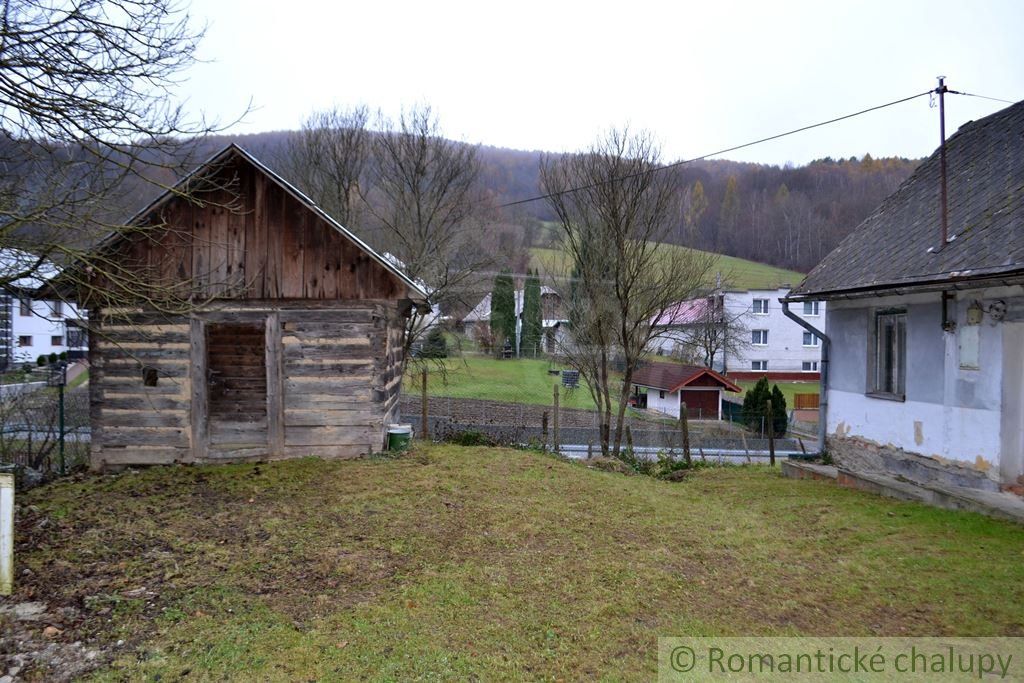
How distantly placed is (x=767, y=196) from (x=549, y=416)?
115ft

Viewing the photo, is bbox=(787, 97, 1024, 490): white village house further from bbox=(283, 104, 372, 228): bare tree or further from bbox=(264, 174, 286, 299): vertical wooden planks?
bbox=(283, 104, 372, 228): bare tree

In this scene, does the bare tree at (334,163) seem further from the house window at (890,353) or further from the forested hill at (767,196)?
the house window at (890,353)

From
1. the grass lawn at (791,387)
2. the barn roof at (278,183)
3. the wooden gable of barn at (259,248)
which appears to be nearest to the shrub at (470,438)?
the barn roof at (278,183)

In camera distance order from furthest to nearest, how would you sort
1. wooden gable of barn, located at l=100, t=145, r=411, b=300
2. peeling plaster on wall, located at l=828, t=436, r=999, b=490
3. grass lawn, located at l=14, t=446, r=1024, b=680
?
wooden gable of barn, located at l=100, t=145, r=411, b=300 → peeling plaster on wall, located at l=828, t=436, r=999, b=490 → grass lawn, located at l=14, t=446, r=1024, b=680

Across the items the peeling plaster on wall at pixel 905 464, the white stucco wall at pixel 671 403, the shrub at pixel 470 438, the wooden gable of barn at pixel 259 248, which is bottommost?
the white stucco wall at pixel 671 403

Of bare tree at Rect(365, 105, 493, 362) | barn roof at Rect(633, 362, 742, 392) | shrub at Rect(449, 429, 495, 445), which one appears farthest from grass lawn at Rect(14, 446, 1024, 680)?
barn roof at Rect(633, 362, 742, 392)

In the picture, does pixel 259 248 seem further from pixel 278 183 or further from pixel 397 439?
pixel 397 439

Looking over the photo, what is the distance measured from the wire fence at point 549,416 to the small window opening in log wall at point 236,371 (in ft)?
17.2

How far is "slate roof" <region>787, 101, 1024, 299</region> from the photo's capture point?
28.0ft

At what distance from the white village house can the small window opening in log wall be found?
9.83 metres

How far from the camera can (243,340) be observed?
11180 mm

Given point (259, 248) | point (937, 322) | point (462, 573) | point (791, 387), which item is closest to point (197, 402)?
point (259, 248)

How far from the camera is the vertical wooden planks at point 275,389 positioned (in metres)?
11.1

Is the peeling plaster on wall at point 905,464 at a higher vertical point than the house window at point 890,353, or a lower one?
lower
